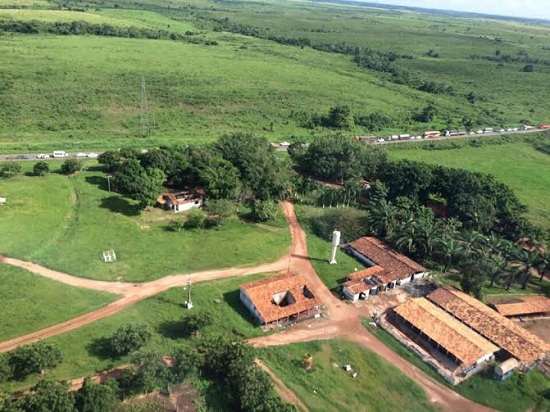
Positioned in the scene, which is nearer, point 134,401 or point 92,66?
point 134,401

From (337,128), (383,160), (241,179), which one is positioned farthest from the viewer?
(337,128)

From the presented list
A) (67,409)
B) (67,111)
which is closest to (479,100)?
(67,111)

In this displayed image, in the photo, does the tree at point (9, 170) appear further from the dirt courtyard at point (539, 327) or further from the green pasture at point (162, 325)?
the dirt courtyard at point (539, 327)

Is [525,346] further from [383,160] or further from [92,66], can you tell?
[92,66]

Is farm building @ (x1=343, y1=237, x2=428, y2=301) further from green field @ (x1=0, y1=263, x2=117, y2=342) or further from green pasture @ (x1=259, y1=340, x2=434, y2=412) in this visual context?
green field @ (x1=0, y1=263, x2=117, y2=342)

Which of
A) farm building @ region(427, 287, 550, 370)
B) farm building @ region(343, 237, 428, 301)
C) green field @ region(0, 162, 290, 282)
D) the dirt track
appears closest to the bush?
green field @ region(0, 162, 290, 282)

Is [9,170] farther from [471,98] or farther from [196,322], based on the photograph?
[471,98]
